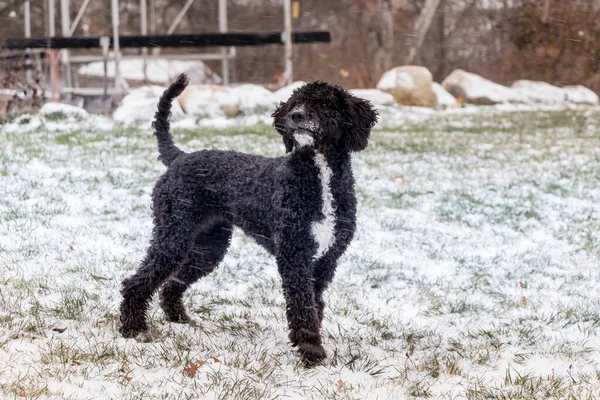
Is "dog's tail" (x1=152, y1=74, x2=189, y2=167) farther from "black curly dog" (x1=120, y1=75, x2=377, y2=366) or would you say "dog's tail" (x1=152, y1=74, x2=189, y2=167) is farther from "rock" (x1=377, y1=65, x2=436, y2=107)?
"rock" (x1=377, y1=65, x2=436, y2=107)

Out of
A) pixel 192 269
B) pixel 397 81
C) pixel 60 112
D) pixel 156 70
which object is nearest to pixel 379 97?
pixel 397 81

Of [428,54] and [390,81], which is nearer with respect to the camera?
[390,81]

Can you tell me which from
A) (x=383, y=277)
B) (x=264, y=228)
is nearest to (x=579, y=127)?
(x=383, y=277)

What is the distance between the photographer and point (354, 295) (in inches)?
176

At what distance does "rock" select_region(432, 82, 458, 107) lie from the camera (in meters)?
18.7

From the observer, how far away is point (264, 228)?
350 cm

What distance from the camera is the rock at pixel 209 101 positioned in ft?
45.3

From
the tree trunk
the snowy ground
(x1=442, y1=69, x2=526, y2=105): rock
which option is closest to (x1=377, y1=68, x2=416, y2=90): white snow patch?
(x1=442, y1=69, x2=526, y2=105): rock

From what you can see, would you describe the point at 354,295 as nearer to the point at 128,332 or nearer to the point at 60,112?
the point at 128,332

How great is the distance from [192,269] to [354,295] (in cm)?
113

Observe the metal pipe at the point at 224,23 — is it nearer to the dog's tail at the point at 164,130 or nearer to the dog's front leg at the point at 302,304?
the dog's tail at the point at 164,130

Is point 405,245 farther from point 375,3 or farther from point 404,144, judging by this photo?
point 375,3

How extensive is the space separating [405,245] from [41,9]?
2237 centimetres

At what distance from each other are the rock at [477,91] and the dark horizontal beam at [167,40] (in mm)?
5712
